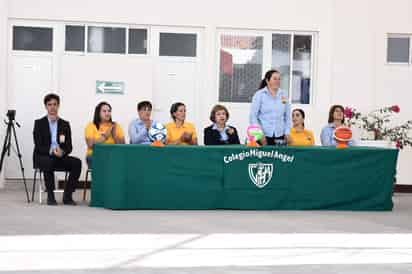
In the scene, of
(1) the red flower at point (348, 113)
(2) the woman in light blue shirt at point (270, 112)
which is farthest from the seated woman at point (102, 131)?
(1) the red flower at point (348, 113)

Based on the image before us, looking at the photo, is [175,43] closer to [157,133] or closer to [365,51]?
[365,51]

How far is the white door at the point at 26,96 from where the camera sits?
1490 cm

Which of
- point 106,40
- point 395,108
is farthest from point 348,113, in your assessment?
point 106,40

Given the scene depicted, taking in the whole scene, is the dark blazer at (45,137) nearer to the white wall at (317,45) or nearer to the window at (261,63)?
the white wall at (317,45)

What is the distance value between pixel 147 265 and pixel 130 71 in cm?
834

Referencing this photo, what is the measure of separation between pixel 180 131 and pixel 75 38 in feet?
10.9

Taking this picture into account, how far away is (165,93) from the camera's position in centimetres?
1546

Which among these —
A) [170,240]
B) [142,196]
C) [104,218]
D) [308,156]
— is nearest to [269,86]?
[308,156]

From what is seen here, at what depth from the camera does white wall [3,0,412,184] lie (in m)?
15.1

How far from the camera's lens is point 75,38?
15.2m

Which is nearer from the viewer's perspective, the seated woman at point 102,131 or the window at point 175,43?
the seated woman at point 102,131

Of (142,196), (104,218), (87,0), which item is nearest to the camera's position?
(104,218)

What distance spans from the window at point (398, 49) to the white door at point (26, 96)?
5629 millimetres

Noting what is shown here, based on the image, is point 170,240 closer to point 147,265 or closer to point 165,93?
point 147,265
